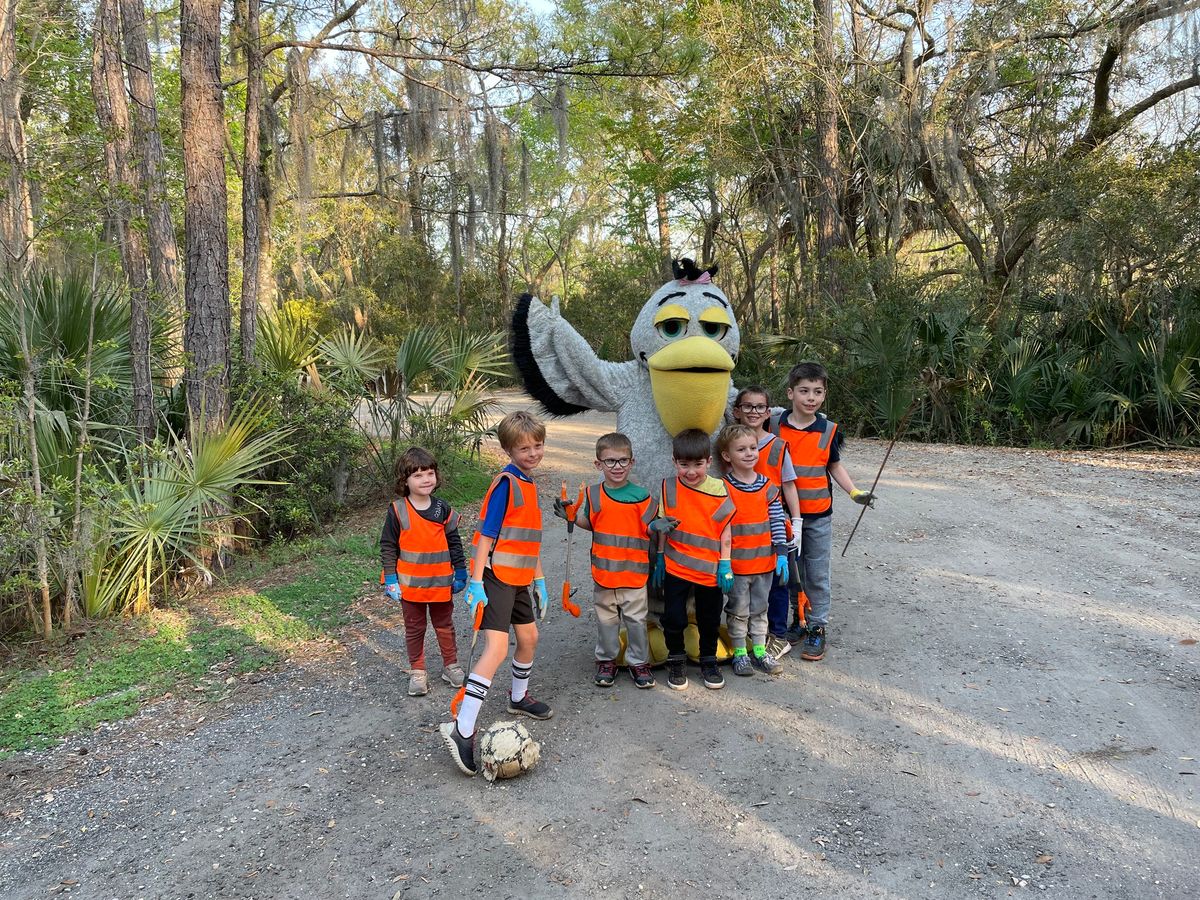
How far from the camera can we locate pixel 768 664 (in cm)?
364

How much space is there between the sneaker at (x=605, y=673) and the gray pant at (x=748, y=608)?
61 cm

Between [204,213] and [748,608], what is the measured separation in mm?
4802

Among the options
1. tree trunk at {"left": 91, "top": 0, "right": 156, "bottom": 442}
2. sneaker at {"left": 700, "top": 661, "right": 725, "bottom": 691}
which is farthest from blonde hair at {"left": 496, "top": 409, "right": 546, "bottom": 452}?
tree trunk at {"left": 91, "top": 0, "right": 156, "bottom": 442}

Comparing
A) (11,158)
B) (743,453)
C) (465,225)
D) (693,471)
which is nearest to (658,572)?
(693,471)

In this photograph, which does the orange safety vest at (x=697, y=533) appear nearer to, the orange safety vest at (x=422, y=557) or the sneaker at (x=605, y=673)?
the sneaker at (x=605, y=673)

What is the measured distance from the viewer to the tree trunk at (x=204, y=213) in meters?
5.49

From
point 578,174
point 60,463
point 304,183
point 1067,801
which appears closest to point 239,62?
point 304,183

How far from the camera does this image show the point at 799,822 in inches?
99.6

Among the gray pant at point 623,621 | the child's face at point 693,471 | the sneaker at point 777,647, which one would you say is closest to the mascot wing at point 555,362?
the child's face at point 693,471

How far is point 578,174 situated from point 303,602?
75.8 feet

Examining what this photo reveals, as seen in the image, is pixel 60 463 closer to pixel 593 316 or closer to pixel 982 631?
pixel 982 631

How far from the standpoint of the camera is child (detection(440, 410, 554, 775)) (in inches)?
114

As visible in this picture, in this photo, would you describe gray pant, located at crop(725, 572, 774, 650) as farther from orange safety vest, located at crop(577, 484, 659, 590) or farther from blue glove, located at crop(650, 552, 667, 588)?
orange safety vest, located at crop(577, 484, 659, 590)

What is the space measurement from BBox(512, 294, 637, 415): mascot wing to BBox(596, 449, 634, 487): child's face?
2.24 ft
